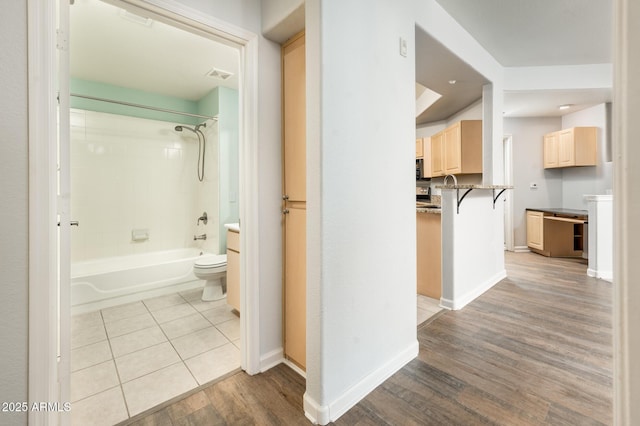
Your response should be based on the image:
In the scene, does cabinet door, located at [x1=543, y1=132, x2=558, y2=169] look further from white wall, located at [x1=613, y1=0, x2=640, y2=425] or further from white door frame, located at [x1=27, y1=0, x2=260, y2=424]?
white door frame, located at [x1=27, y1=0, x2=260, y2=424]

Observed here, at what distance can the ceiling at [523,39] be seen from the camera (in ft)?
7.87

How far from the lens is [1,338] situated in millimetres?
954

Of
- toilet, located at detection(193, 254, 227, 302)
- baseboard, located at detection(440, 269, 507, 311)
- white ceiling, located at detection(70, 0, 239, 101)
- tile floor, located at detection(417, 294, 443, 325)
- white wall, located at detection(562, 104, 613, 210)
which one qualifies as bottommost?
tile floor, located at detection(417, 294, 443, 325)

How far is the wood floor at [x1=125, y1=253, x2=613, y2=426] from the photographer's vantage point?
1.38 m

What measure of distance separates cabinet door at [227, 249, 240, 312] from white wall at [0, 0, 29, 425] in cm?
148

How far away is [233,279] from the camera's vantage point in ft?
8.21

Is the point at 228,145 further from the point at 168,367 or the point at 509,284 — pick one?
the point at 509,284

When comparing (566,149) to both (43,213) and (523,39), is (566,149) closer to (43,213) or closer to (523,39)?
(523,39)

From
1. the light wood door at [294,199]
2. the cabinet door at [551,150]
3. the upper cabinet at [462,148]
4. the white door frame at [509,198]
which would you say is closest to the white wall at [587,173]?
the cabinet door at [551,150]

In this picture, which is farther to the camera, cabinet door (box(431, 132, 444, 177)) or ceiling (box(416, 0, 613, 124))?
cabinet door (box(431, 132, 444, 177))

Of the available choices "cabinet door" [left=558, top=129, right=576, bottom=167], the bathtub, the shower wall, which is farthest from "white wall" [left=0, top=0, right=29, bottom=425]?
"cabinet door" [left=558, top=129, right=576, bottom=167]

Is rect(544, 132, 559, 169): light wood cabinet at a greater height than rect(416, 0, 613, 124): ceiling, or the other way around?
rect(416, 0, 613, 124): ceiling

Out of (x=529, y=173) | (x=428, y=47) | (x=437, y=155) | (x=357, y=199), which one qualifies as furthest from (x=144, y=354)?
(x=529, y=173)

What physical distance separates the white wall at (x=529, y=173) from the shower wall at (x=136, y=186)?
5552 millimetres
